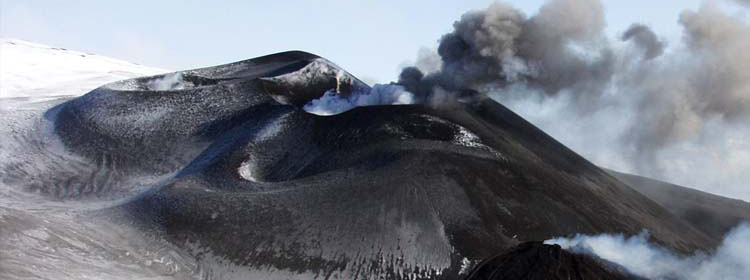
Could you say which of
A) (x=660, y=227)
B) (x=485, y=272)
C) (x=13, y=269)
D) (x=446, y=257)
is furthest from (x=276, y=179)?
(x=485, y=272)

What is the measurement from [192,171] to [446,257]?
57.4 ft

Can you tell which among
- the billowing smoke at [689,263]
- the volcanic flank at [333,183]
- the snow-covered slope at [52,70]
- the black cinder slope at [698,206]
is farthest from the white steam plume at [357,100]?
the snow-covered slope at [52,70]

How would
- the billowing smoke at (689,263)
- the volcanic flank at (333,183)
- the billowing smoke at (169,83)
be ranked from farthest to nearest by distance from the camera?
the billowing smoke at (169,83) → the volcanic flank at (333,183) → the billowing smoke at (689,263)

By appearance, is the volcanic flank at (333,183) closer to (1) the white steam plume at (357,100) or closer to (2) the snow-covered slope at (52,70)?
(1) the white steam plume at (357,100)

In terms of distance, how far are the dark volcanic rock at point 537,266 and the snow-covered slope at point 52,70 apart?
312 feet

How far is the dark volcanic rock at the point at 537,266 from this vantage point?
54.0ft

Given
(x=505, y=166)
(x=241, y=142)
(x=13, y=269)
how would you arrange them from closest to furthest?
1. (x=13, y=269)
2. (x=505, y=166)
3. (x=241, y=142)

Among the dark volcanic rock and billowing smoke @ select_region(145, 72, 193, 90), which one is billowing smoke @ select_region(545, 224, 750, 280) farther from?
billowing smoke @ select_region(145, 72, 193, 90)

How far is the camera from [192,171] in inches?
1909

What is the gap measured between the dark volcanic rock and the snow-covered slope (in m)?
95.0

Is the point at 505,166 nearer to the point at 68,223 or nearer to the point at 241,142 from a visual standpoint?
the point at 241,142

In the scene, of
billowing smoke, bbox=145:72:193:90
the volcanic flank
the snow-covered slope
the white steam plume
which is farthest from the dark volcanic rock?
the snow-covered slope

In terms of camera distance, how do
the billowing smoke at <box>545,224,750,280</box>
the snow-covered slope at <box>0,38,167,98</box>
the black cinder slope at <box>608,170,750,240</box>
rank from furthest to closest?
the snow-covered slope at <box>0,38,167,98</box>
the black cinder slope at <box>608,170,750,240</box>
the billowing smoke at <box>545,224,750,280</box>

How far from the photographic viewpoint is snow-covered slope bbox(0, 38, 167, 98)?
106875 mm
